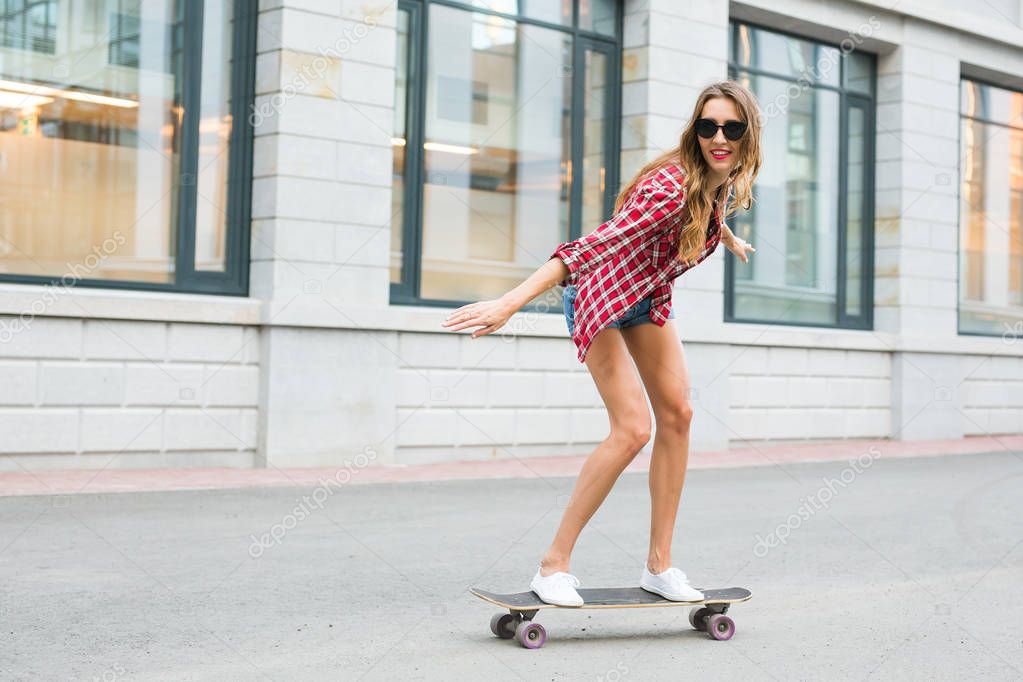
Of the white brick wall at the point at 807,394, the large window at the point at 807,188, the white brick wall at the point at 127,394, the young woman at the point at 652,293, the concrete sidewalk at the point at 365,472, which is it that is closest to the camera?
the young woman at the point at 652,293

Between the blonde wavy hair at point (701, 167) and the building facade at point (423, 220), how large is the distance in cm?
629

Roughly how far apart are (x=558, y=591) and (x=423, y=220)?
7.91 meters

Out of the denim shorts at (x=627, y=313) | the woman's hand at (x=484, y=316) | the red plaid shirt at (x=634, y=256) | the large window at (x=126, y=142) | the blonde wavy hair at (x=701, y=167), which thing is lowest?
the woman's hand at (x=484, y=316)

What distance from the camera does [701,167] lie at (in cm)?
468

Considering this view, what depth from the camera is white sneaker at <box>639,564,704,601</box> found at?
4844 millimetres

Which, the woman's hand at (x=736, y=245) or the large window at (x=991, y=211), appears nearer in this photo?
the woman's hand at (x=736, y=245)

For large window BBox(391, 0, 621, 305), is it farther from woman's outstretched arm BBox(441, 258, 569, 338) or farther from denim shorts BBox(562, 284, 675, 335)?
woman's outstretched arm BBox(441, 258, 569, 338)

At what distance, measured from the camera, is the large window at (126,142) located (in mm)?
10094

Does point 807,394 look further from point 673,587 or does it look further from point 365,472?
point 673,587

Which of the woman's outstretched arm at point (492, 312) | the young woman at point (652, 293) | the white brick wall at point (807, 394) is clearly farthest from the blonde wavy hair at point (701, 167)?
the white brick wall at point (807, 394)

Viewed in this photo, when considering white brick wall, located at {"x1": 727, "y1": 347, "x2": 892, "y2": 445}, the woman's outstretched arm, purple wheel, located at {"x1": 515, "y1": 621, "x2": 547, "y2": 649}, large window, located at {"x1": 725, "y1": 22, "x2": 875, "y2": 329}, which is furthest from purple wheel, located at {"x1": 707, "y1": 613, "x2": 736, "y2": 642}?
large window, located at {"x1": 725, "y1": 22, "x2": 875, "y2": 329}

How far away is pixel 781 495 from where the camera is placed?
995cm

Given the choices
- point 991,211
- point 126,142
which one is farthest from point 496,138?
point 991,211

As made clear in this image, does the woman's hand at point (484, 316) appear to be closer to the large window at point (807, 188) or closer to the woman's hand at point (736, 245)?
the woman's hand at point (736, 245)
